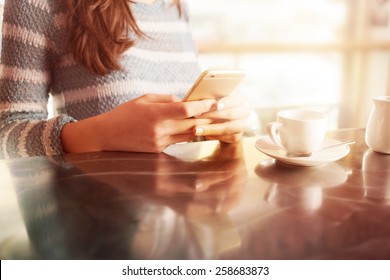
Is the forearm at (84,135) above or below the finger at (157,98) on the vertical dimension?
below

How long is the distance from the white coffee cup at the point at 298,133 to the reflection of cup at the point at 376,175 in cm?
8

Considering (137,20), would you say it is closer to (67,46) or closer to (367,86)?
(67,46)

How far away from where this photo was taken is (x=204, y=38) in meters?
2.04

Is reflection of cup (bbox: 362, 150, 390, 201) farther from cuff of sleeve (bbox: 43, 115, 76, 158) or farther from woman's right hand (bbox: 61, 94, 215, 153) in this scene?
cuff of sleeve (bbox: 43, 115, 76, 158)

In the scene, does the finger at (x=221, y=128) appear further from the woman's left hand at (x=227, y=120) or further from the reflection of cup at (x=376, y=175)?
the reflection of cup at (x=376, y=175)

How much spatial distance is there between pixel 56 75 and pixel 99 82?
117mm

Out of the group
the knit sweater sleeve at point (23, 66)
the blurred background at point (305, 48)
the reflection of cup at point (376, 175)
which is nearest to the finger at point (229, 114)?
the reflection of cup at point (376, 175)

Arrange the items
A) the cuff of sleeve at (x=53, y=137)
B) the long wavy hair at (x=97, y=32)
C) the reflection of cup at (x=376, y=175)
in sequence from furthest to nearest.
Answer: the long wavy hair at (x=97, y=32) → the cuff of sleeve at (x=53, y=137) → the reflection of cup at (x=376, y=175)

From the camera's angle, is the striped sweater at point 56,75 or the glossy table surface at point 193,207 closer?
the glossy table surface at point 193,207

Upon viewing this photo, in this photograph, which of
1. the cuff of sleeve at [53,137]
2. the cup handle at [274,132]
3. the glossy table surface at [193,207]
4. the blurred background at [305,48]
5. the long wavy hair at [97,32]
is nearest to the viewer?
the glossy table surface at [193,207]

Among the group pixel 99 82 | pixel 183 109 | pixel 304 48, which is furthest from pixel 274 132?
pixel 304 48

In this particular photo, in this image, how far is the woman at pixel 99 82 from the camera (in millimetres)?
653

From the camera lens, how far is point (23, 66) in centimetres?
82
